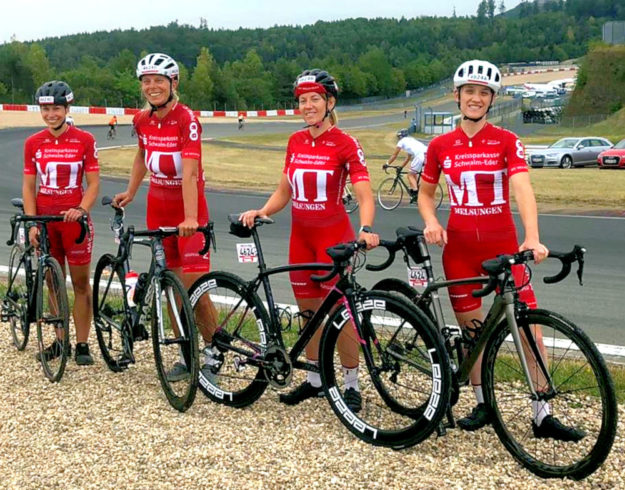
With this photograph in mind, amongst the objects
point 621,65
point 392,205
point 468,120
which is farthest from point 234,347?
point 621,65

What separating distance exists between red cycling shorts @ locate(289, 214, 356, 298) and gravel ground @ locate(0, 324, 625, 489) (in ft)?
2.50

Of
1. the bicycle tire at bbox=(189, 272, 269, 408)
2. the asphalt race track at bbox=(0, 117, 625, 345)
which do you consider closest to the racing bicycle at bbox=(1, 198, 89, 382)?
the bicycle tire at bbox=(189, 272, 269, 408)

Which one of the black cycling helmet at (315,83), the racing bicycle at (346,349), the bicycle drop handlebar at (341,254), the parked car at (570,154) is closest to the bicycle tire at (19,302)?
the racing bicycle at (346,349)

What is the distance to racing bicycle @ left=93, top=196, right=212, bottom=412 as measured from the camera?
5.17 meters

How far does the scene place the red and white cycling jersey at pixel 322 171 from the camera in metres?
5.05

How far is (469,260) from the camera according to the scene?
4.71 m

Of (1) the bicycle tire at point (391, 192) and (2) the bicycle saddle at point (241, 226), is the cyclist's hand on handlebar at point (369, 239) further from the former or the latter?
(1) the bicycle tire at point (391, 192)

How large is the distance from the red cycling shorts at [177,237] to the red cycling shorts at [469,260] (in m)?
1.90

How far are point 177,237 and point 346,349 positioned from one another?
173 cm

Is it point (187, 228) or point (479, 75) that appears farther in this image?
point (187, 228)

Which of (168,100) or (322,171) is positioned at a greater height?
(168,100)

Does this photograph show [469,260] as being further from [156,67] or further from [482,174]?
[156,67]

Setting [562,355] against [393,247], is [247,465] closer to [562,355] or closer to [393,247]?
[393,247]

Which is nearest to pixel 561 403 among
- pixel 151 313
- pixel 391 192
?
pixel 151 313
